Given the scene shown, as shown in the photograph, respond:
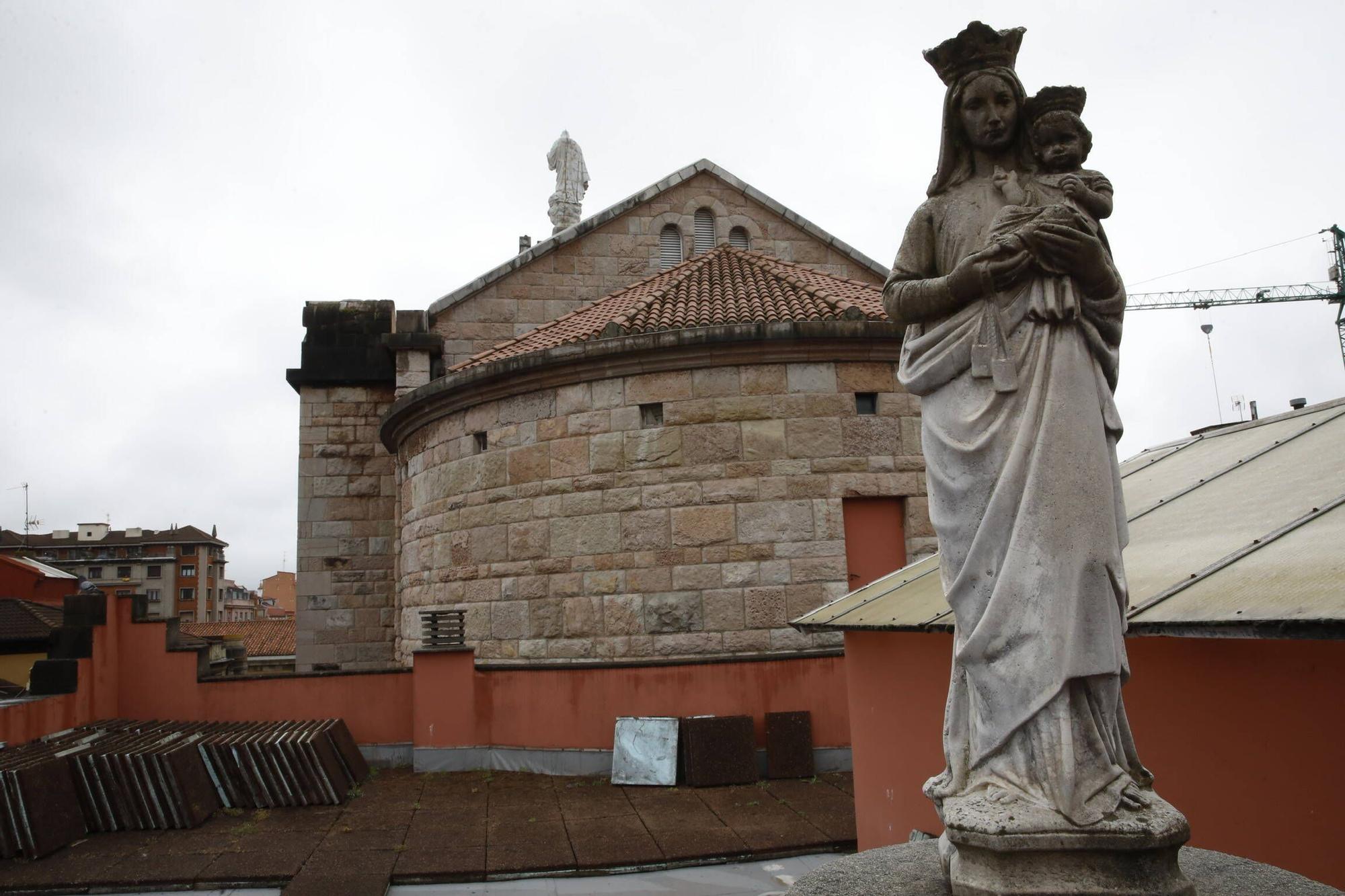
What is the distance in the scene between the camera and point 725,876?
6.89 metres

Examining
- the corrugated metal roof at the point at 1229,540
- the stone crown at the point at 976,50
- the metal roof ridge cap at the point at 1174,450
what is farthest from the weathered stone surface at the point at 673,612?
the stone crown at the point at 976,50

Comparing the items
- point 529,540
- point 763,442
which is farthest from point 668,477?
point 529,540

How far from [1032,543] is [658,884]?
510 centimetres

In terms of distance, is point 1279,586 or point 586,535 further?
point 586,535

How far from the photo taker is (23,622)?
54.2ft

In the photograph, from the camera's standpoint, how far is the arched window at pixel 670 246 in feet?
57.0

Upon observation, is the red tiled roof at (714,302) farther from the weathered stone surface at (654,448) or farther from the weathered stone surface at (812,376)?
the weathered stone surface at (654,448)

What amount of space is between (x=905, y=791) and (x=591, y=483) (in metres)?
6.37

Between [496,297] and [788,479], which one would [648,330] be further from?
[496,297]

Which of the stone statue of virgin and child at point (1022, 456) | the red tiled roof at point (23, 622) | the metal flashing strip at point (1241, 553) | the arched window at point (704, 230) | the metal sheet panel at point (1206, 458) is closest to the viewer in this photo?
the stone statue of virgin and child at point (1022, 456)

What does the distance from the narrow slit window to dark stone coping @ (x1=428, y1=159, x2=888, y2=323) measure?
6.19 m

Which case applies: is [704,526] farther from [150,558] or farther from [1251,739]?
[150,558]

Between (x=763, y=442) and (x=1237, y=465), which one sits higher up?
(x=763, y=442)

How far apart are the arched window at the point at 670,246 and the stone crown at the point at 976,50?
1444 cm
